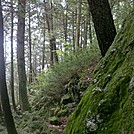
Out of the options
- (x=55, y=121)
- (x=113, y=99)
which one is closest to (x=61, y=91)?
(x=55, y=121)

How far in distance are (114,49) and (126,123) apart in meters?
1.63

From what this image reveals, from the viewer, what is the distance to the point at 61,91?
9.88m

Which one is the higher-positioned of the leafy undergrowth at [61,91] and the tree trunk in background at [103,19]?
the tree trunk in background at [103,19]

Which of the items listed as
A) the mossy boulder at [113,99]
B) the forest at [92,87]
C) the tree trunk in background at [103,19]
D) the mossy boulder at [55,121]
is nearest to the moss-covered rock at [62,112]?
the forest at [92,87]

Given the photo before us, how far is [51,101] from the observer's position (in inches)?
404

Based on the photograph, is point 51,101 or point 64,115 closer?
point 64,115

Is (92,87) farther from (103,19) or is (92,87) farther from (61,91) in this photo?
(61,91)

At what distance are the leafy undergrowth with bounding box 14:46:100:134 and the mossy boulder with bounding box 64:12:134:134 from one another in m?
3.93

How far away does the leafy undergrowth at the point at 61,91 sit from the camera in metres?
8.05

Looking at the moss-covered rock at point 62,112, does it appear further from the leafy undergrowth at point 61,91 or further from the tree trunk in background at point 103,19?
the tree trunk in background at point 103,19

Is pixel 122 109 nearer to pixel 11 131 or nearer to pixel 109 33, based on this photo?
pixel 109 33

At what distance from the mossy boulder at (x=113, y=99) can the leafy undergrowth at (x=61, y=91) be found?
3.93 metres

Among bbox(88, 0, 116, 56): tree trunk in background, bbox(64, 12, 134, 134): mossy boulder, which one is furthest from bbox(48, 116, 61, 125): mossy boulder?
bbox(64, 12, 134, 134): mossy boulder

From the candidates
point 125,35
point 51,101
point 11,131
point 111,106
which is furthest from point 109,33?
point 51,101
